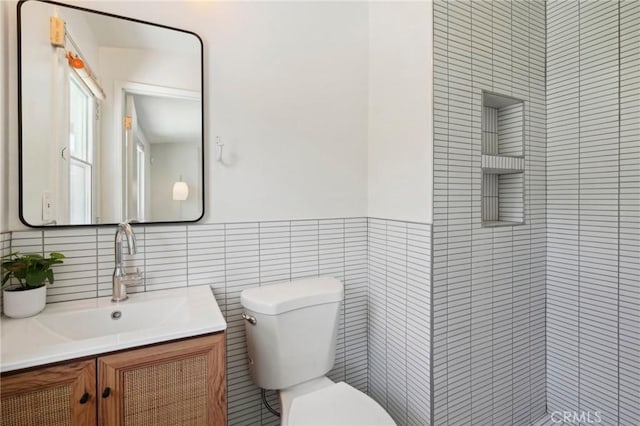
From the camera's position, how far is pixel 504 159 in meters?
1.57

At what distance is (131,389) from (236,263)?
2.15 ft

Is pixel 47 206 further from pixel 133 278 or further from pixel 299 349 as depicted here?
pixel 299 349

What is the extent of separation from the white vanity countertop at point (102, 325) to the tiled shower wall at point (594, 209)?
1.80 meters

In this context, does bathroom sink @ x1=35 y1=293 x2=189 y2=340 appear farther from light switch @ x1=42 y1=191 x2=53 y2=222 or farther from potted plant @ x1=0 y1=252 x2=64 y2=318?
light switch @ x1=42 y1=191 x2=53 y2=222

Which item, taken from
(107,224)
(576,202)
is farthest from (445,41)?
(107,224)

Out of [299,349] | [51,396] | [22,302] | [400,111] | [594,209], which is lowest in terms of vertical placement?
[299,349]

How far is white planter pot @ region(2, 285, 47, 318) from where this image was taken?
101 centimetres

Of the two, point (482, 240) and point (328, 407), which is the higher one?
point (482, 240)

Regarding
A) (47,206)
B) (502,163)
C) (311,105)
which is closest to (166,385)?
(47,206)

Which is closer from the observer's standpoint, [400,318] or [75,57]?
[75,57]

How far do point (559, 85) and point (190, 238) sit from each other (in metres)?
2.10

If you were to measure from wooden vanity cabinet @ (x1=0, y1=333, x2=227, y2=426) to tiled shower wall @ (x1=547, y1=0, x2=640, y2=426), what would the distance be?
70.7 inches

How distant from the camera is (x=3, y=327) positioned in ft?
3.14

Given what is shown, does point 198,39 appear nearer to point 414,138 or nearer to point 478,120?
point 414,138
